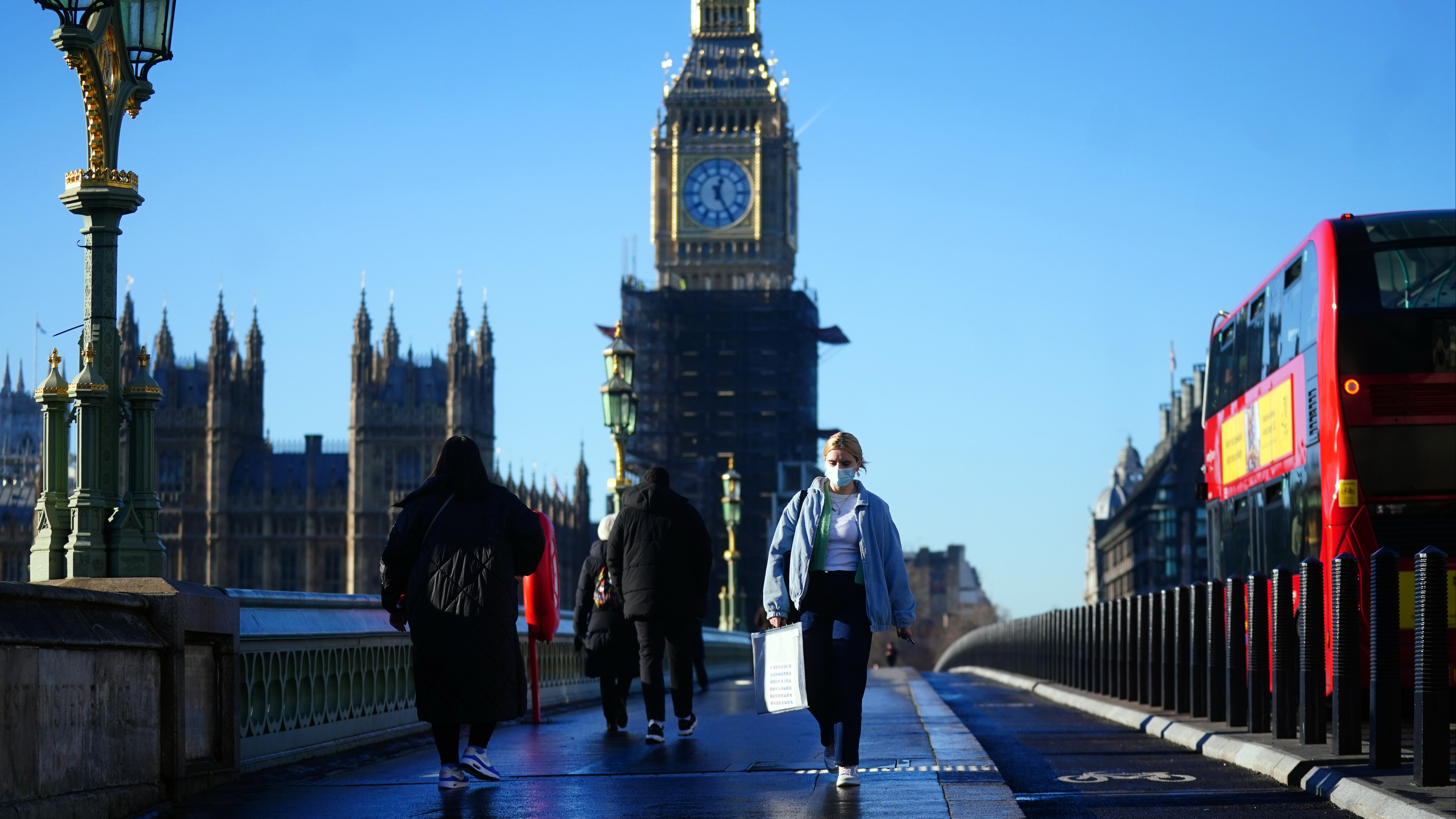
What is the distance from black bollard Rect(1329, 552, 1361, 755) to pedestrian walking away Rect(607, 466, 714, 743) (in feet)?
13.4

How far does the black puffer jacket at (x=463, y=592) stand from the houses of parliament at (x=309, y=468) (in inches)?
4569

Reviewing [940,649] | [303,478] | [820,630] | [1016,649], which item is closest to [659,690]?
[820,630]

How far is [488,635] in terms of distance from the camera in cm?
972

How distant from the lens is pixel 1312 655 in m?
12.1

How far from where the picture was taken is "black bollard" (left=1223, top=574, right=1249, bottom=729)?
14266mm

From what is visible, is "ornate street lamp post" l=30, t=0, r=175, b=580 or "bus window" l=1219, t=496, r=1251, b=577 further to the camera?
"bus window" l=1219, t=496, r=1251, b=577

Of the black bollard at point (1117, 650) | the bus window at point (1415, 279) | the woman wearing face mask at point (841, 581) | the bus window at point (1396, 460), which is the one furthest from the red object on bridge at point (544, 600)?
the black bollard at point (1117, 650)

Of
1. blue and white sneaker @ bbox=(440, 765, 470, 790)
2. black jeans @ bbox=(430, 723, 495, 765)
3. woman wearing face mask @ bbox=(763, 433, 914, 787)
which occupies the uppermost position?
woman wearing face mask @ bbox=(763, 433, 914, 787)

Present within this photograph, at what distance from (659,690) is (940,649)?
610ft

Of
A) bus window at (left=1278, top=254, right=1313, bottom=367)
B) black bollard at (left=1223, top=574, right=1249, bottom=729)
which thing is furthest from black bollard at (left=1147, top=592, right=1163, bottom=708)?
black bollard at (left=1223, top=574, right=1249, bottom=729)

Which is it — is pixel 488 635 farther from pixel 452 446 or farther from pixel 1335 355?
pixel 1335 355

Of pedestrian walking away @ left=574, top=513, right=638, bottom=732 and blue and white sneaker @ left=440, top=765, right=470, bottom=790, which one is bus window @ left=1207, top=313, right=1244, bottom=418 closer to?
pedestrian walking away @ left=574, top=513, right=638, bottom=732

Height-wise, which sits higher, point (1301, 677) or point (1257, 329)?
point (1257, 329)

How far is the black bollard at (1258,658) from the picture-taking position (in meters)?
13.6
